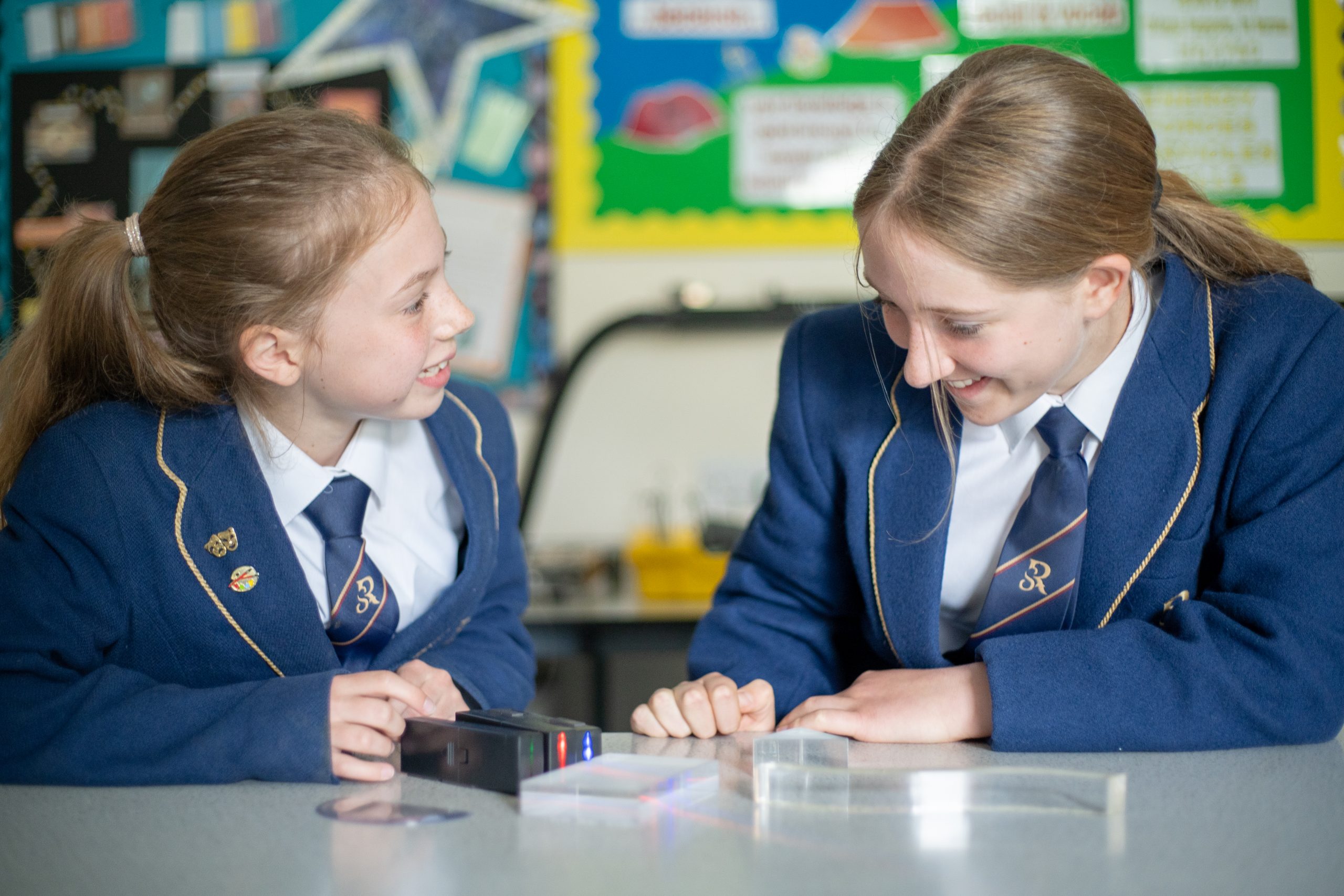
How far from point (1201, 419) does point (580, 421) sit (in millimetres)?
1416

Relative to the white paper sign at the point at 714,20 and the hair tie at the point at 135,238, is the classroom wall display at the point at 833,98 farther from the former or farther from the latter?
the hair tie at the point at 135,238

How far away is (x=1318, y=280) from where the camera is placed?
2184 millimetres

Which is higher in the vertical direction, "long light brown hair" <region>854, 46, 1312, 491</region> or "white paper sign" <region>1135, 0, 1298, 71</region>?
"white paper sign" <region>1135, 0, 1298, 71</region>

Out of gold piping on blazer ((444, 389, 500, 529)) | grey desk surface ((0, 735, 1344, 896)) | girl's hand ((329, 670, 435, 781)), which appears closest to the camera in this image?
grey desk surface ((0, 735, 1344, 896))

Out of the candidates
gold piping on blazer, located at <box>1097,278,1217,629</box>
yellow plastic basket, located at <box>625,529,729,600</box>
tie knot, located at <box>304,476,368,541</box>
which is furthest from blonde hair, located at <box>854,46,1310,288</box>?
yellow plastic basket, located at <box>625,529,729,600</box>

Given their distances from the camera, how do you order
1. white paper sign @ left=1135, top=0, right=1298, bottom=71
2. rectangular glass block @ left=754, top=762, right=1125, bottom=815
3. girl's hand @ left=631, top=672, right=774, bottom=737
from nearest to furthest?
rectangular glass block @ left=754, top=762, right=1125, bottom=815, girl's hand @ left=631, top=672, right=774, bottom=737, white paper sign @ left=1135, top=0, right=1298, bottom=71

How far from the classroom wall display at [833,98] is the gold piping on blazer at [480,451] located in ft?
3.41

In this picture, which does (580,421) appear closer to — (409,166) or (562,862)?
(409,166)

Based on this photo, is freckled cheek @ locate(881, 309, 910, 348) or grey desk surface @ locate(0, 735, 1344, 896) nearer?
grey desk surface @ locate(0, 735, 1344, 896)

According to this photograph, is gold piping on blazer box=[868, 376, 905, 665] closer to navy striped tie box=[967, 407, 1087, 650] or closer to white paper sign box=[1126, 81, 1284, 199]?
navy striped tie box=[967, 407, 1087, 650]

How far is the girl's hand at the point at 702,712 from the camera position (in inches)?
36.7

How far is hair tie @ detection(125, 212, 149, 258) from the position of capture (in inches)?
42.3

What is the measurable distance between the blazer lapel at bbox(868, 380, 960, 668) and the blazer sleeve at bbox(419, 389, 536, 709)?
36 centimetres

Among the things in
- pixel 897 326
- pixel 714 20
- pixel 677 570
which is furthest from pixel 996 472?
pixel 714 20
